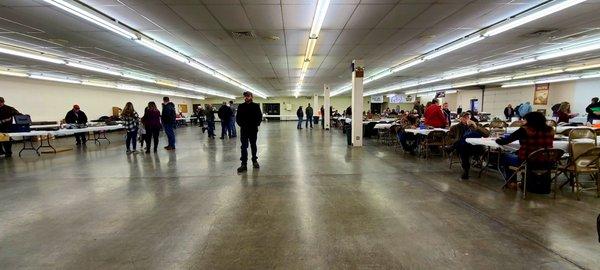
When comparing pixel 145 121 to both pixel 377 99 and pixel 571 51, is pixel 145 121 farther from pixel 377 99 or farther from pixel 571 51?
pixel 377 99

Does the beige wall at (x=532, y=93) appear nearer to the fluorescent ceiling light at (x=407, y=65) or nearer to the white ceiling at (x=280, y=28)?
the white ceiling at (x=280, y=28)

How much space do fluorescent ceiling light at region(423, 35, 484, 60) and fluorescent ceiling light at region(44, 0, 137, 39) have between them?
25.9ft

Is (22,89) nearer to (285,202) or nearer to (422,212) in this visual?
(285,202)

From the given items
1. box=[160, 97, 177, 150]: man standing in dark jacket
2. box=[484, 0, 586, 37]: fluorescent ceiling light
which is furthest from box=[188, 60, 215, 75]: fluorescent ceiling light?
box=[484, 0, 586, 37]: fluorescent ceiling light

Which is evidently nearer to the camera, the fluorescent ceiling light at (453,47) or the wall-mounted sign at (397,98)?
the fluorescent ceiling light at (453,47)

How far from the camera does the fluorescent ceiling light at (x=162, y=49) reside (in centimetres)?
689

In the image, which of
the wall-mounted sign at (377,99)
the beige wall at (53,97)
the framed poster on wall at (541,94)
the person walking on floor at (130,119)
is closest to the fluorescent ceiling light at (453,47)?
the person walking on floor at (130,119)

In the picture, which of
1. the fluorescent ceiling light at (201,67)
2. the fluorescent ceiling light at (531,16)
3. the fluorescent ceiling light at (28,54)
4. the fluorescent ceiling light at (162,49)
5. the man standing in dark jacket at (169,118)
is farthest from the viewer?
the fluorescent ceiling light at (201,67)

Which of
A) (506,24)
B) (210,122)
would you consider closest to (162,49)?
(210,122)

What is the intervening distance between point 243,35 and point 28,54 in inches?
251

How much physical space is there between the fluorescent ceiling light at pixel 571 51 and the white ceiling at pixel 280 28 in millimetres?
980

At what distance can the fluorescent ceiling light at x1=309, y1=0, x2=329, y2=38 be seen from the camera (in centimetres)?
481

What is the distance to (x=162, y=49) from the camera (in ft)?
25.7

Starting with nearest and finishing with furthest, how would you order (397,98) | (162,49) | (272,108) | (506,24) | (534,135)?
(534,135)
(506,24)
(162,49)
(397,98)
(272,108)
